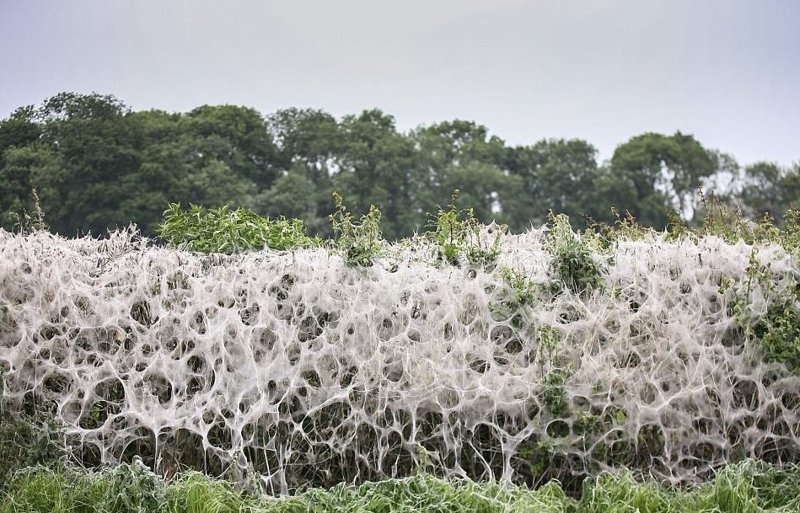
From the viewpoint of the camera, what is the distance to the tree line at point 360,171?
3516cm

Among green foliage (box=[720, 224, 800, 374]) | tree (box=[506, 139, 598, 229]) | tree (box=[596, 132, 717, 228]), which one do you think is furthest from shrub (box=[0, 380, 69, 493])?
tree (box=[596, 132, 717, 228])

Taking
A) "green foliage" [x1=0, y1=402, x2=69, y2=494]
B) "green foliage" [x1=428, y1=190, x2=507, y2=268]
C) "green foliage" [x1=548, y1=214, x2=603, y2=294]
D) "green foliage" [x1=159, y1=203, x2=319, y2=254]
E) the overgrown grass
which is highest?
"green foliage" [x1=159, y1=203, x2=319, y2=254]

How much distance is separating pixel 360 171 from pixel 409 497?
142 ft

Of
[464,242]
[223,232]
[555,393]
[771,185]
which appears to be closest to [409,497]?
[555,393]

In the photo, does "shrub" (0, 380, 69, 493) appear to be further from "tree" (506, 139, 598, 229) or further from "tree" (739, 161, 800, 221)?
"tree" (739, 161, 800, 221)

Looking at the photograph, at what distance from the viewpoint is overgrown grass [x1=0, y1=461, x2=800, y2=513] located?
4.80 m

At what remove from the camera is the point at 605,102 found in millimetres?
42438

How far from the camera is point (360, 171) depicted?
156ft

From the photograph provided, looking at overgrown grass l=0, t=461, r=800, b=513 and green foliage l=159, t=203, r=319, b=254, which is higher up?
green foliage l=159, t=203, r=319, b=254

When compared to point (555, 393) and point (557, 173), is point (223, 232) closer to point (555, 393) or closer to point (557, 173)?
point (555, 393)

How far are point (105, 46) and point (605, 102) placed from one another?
74.4 ft

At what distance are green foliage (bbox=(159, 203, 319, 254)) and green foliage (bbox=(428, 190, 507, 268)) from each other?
4.30 ft

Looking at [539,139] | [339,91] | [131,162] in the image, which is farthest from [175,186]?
[539,139]

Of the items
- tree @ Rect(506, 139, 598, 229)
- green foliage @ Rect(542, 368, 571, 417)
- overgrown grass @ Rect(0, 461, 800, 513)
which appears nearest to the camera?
overgrown grass @ Rect(0, 461, 800, 513)
